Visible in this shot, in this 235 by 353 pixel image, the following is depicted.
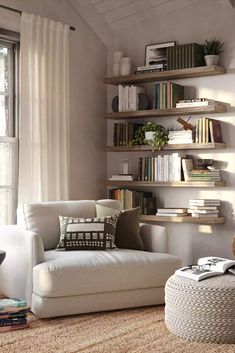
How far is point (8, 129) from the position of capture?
5.39m

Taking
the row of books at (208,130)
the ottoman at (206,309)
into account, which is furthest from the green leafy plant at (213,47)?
the ottoman at (206,309)

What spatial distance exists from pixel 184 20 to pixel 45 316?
3.17 meters

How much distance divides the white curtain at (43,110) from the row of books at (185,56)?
982 mm

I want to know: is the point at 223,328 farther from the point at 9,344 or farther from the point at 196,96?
the point at 196,96

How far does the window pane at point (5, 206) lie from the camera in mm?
5324

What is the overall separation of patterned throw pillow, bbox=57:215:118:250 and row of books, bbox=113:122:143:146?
1451 mm

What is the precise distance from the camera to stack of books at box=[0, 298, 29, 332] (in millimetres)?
3859

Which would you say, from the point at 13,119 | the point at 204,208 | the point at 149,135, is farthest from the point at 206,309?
the point at 13,119

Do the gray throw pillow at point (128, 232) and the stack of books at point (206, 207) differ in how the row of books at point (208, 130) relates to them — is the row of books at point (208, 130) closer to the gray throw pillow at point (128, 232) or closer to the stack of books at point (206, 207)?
the stack of books at point (206, 207)

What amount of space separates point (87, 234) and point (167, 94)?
177cm

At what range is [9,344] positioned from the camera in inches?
140

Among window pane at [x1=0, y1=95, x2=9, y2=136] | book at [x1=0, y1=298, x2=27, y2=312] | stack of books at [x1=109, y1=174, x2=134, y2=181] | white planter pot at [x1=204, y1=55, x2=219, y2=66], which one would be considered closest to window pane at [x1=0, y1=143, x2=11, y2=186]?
window pane at [x1=0, y1=95, x2=9, y2=136]

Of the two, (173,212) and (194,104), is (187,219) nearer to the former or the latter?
(173,212)

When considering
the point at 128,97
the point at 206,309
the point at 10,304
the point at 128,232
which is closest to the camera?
the point at 206,309
